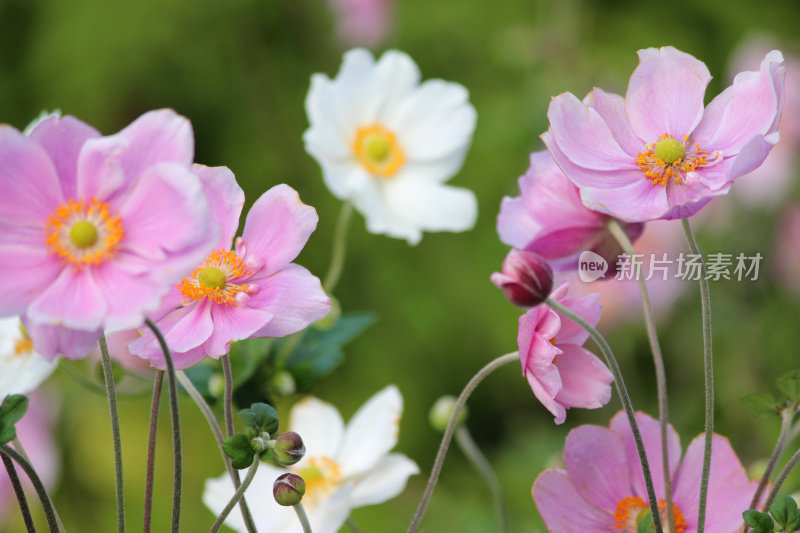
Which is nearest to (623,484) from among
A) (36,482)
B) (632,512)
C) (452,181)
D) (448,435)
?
(632,512)

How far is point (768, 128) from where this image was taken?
0.53 meters

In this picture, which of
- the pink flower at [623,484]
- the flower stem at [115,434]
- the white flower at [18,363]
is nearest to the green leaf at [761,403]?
the pink flower at [623,484]

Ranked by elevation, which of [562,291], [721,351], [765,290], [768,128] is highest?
[765,290]

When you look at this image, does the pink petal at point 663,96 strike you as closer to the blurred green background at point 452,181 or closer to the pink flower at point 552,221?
the pink flower at point 552,221

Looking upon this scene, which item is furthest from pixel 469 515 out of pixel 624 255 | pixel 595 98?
pixel 595 98

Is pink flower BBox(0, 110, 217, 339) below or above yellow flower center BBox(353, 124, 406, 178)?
below

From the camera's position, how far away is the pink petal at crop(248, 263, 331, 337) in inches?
20.5

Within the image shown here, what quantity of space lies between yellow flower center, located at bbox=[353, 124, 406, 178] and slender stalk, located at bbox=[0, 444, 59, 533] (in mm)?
696

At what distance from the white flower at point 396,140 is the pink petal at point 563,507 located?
47cm

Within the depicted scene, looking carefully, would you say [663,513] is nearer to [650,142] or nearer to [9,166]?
[650,142]

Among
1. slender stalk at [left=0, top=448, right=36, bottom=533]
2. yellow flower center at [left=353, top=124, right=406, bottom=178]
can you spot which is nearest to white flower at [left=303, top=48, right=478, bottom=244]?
yellow flower center at [left=353, top=124, right=406, bottom=178]

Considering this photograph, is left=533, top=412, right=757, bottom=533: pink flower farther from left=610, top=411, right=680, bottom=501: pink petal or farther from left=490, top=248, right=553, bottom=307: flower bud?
left=490, top=248, right=553, bottom=307: flower bud

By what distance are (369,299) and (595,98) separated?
1419 millimetres

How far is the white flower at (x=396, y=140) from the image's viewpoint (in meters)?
1.01
